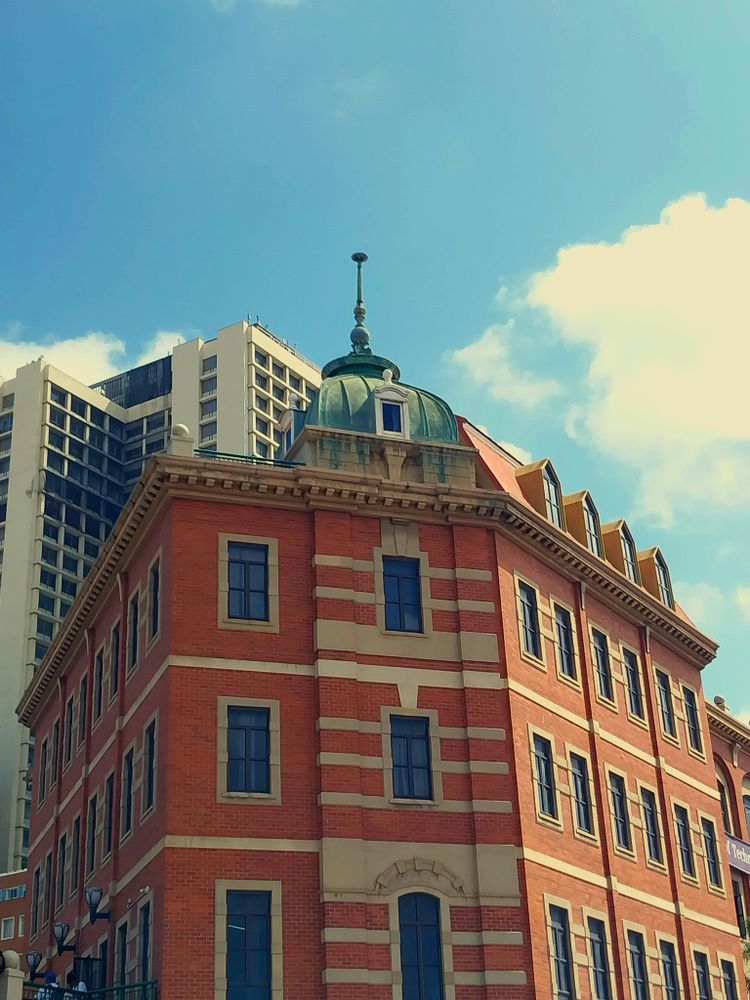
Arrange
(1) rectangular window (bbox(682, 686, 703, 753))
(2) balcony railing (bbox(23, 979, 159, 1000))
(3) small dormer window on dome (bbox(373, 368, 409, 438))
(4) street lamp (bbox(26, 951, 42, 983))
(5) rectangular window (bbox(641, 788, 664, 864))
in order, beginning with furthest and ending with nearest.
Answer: (1) rectangular window (bbox(682, 686, 703, 753))
(5) rectangular window (bbox(641, 788, 664, 864))
(4) street lamp (bbox(26, 951, 42, 983))
(3) small dormer window on dome (bbox(373, 368, 409, 438))
(2) balcony railing (bbox(23, 979, 159, 1000))

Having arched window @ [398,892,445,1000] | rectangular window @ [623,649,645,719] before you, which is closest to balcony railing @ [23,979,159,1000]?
arched window @ [398,892,445,1000]

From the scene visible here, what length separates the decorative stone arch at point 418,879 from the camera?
31.1 metres

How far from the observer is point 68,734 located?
140 feet

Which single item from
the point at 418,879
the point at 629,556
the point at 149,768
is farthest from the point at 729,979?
the point at 149,768

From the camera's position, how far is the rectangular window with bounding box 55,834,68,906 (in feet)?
133

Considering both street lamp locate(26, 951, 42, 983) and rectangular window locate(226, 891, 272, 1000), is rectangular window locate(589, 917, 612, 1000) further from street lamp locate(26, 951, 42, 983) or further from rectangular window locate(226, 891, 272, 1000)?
street lamp locate(26, 951, 42, 983)

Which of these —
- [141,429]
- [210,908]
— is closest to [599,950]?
[210,908]

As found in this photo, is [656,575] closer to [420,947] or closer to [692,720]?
[692,720]

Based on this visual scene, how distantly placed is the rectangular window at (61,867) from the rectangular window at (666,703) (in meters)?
18.0

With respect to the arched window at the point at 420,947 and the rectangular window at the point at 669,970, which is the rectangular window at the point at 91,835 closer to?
the arched window at the point at 420,947

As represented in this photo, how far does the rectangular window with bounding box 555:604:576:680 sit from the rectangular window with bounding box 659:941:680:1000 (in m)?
7.59

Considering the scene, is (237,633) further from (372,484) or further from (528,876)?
(528,876)

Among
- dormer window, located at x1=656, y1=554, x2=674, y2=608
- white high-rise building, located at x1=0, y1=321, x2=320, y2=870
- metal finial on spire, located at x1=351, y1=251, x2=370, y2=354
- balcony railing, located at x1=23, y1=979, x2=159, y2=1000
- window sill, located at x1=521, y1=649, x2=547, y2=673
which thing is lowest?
balcony railing, located at x1=23, y1=979, x2=159, y2=1000

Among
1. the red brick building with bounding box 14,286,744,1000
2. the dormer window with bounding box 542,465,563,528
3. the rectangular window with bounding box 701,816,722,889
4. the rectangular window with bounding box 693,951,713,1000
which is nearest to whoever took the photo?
the red brick building with bounding box 14,286,744,1000
